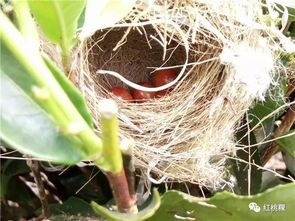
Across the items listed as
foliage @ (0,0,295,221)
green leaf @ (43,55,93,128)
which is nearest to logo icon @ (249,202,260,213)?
foliage @ (0,0,295,221)

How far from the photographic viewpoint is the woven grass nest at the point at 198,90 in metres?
0.75

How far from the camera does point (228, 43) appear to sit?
2.50ft

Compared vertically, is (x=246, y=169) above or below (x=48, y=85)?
below

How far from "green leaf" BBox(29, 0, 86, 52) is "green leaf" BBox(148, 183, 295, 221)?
0.63ft

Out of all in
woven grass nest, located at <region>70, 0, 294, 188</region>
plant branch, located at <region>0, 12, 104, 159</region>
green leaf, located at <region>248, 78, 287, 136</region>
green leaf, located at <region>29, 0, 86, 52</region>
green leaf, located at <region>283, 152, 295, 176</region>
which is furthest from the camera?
green leaf, located at <region>283, 152, 295, 176</region>

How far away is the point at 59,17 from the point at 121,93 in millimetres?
317

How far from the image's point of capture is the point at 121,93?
92 centimetres

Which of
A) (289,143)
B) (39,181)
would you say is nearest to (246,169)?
(289,143)

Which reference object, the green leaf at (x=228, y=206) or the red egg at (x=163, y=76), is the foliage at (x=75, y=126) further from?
the red egg at (x=163, y=76)

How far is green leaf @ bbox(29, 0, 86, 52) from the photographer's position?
23.6 inches

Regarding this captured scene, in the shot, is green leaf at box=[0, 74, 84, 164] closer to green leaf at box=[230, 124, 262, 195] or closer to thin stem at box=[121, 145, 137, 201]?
thin stem at box=[121, 145, 137, 201]

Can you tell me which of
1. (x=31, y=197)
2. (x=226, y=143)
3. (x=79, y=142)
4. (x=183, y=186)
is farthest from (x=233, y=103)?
(x=31, y=197)

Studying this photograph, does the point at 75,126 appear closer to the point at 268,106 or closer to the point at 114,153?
the point at 114,153

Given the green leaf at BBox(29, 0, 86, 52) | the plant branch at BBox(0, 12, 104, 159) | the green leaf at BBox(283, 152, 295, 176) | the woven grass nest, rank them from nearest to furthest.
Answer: the plant branch at BBox(0, 12, 104, 159), the green leaf at BBox(29, 0, 86, 52), the woven grass nest, the green leaf at BBox(283, 152, 295, 176)
